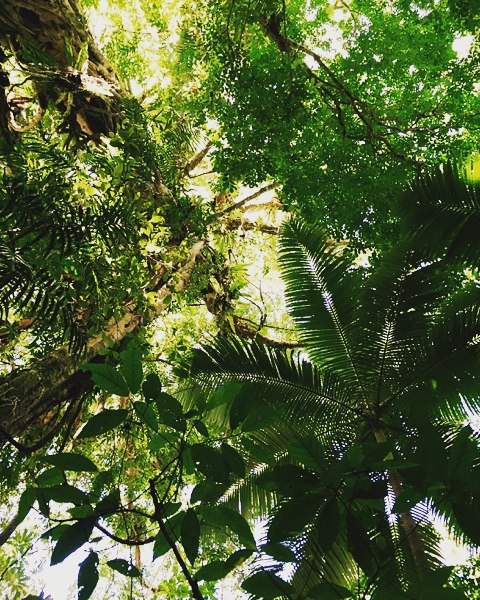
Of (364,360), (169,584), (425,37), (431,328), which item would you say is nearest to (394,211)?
(431,328)

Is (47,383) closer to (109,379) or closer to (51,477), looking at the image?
(51,477)

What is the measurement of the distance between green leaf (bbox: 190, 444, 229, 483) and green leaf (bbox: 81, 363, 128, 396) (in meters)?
0.20

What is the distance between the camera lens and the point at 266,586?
3.05 ft

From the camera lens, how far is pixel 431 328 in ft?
14.0

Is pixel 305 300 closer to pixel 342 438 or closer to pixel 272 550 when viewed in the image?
pixel 342 438

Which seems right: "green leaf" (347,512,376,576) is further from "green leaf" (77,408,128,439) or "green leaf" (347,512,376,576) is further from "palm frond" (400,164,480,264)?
"palm frond" (400,164,480,264)

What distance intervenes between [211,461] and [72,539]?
0.31 m

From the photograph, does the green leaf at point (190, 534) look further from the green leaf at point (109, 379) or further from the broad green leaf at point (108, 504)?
the green leaf at point (109, 379)

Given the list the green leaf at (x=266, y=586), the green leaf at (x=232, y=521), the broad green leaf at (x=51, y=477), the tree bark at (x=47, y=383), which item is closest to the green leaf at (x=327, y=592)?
the green leaf at (x=266, y=586)

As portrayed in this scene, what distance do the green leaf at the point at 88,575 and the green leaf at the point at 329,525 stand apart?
1.52 ft

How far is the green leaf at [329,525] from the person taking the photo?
0.96 m

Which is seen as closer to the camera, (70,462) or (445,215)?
(70,462)

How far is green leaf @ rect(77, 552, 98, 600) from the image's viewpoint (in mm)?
916

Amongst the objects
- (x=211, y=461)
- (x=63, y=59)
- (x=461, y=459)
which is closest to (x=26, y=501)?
(x=211, y=461)
